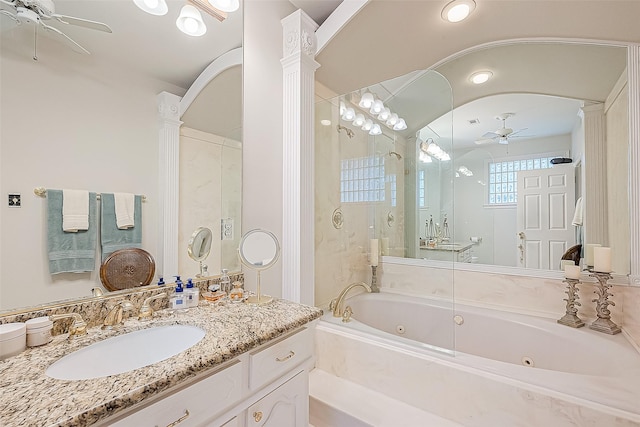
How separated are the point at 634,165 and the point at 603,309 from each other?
913 millimetres

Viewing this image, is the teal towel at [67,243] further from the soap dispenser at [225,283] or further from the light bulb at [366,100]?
the light bulb at [366,100]

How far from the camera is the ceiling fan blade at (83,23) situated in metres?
0.96

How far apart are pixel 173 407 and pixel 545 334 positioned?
224 centimetres

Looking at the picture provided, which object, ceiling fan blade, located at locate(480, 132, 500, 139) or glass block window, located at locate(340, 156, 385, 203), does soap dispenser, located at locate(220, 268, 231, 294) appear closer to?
glass block window, located at locate(340, 156, 385, 203)

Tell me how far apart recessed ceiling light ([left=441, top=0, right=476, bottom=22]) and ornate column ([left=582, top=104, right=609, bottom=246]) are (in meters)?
1.16

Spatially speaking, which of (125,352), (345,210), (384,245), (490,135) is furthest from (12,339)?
(490,135)

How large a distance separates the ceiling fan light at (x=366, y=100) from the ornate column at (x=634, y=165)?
167 centimetres

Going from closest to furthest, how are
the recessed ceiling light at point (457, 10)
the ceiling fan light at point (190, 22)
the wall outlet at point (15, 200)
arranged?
the wall outlet at point (15, 200) < the ceiling fan light at point (190, 22) < the recessed ceiling light at point (457, 10)

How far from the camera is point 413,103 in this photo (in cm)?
246

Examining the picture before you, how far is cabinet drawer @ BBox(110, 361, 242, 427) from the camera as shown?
0.65 m

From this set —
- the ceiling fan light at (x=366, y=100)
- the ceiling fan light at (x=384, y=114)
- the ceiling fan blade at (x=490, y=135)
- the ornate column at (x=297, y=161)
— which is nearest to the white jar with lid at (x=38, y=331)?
the ornate column at (x=297, y=161)

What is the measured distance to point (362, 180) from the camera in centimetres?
252

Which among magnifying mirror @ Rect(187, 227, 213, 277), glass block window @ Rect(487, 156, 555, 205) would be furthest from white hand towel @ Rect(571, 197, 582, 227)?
magnifying mirror @ Rect(187, 227, 213, 277)

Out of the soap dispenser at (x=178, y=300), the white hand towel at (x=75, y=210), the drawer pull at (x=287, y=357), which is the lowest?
the drawer pull at (x=287, y=357)
